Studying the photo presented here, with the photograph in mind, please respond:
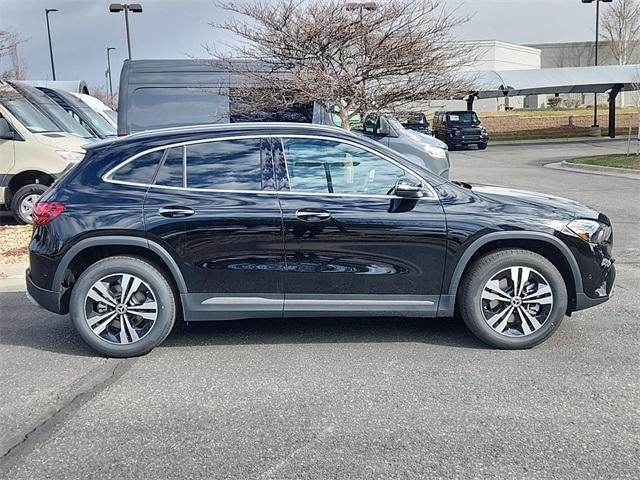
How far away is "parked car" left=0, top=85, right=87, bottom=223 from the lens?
10164mm

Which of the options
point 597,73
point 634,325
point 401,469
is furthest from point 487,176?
point 597,73

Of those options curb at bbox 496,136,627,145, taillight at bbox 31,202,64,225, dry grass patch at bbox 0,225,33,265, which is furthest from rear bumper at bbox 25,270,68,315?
curb at bbox 496,136,627,145

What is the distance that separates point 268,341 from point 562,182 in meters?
12.6

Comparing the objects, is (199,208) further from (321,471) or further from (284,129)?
(321,471)

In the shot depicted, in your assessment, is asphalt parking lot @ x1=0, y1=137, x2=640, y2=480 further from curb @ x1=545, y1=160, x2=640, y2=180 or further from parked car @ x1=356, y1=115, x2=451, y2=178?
curb @ x1=545, y1=160, x2=640, y2=180

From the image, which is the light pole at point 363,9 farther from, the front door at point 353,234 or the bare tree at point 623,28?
the bare tree at point 623,28

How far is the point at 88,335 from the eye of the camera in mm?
4688

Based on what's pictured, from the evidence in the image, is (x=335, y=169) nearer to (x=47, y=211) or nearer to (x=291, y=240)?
(x=291, y=240)

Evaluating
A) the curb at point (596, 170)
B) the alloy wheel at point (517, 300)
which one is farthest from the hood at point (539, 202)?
the curb at point (596, 170)

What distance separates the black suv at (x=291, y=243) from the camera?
4605 millimetres

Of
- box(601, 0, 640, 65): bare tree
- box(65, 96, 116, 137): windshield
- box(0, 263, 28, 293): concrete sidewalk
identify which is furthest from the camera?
box(601, 0, 640, 65): bare tree

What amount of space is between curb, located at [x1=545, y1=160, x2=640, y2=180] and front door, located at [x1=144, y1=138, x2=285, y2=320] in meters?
13.9

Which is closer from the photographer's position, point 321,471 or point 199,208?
point 321,471

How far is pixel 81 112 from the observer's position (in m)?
13.1
